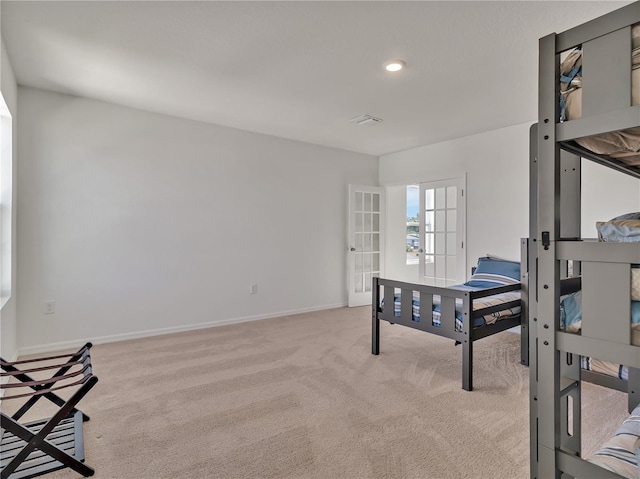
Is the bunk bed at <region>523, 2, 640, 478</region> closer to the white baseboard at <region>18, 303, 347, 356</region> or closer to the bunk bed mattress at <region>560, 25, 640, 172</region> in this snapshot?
the bunk bed mattress at <region>560, 25, 640, 172</region>

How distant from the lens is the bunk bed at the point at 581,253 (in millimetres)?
956

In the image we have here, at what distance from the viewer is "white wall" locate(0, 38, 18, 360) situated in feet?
8.72

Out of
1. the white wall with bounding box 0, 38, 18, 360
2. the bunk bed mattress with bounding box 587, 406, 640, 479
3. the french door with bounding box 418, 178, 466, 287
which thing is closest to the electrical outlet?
the white wall with bounding box 0, 38, 18, 360

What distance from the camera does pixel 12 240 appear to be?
307 cm

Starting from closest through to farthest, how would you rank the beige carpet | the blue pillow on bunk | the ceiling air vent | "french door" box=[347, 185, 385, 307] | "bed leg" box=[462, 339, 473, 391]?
the beige carpet < "bed leg" box=[462, 339, 473, 391] < the blue pillow on bunk < the ceiling air vent < "french door" box=[347, 185, 385, 307]

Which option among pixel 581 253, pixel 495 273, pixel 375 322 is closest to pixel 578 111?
pixel 581 253

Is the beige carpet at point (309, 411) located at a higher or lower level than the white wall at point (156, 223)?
lower

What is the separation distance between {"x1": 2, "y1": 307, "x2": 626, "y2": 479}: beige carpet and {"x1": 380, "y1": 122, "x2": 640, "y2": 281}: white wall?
4.63 ft

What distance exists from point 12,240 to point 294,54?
2930mm

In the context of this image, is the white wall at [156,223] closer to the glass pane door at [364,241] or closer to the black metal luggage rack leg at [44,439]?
the glass pane door at [364,241]

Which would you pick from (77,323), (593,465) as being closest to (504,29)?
(593,465)

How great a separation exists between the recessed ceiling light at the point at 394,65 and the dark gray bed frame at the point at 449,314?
179cm

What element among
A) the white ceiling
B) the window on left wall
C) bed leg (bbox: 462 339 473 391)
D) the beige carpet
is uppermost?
the white ceiling

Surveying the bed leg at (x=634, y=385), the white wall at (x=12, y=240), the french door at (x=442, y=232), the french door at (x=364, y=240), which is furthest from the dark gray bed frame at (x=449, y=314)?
the white wall at (x=12, y=240)
